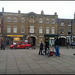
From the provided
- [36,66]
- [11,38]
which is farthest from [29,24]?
[36,66]

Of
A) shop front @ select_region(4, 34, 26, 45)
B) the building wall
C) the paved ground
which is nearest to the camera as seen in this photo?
the paved ground

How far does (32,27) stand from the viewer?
1693 inches

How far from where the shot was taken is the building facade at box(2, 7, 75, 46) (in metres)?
42.0

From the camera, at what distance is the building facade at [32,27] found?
42.0 meters

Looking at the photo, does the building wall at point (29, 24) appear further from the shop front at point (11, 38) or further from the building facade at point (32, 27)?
the shop front at point (11, 38)

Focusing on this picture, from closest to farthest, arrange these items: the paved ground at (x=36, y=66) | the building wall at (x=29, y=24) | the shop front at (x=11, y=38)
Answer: the paved ground at (x=36, y=66), the shop front at (x=11, y=38), the building wall at (x=29, y=24)

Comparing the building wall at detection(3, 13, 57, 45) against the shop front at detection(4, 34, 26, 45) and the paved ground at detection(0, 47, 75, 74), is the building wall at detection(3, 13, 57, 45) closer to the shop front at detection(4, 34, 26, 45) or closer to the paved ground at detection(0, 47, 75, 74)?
the shop front at detection(4, 34, 26, 45)

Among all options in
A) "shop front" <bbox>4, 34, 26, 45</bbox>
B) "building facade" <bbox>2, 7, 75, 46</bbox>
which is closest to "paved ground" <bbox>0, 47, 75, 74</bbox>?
"shop front" <bbox>4, 34, 26, 45</bbox>

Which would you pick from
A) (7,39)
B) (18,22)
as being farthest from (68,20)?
(7,39)

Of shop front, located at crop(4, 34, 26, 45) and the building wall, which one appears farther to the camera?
the building wall

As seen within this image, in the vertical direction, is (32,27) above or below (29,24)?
below

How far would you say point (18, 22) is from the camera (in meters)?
42.4

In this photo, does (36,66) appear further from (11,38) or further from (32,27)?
(32,27)

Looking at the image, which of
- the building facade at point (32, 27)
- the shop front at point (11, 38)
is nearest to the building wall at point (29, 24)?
the building facade at point (32, 27)
